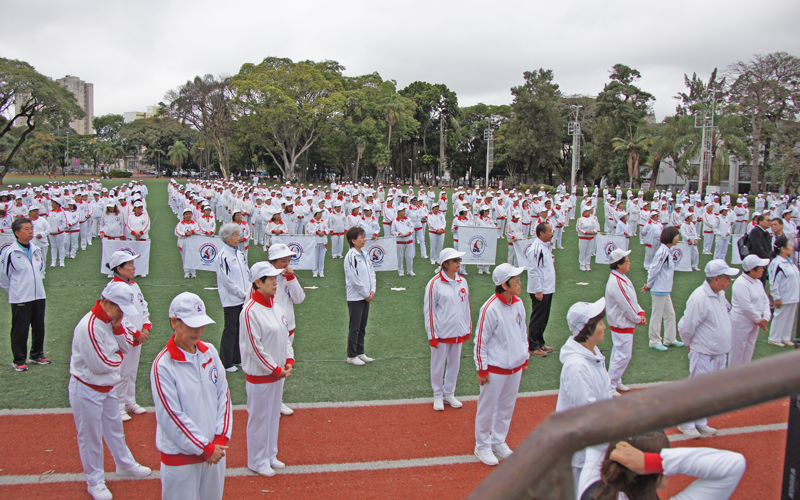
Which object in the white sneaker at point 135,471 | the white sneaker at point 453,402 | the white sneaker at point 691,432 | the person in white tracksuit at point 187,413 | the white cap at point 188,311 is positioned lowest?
the white sneaker at point 135,471

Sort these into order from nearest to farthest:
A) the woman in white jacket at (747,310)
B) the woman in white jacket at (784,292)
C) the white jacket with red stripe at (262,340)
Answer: the white jacket with red stripe at (262,340) < the woman in white jacket at (747,310) < the woman in white jacket at (784,292)

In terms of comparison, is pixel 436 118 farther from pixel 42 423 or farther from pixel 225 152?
pixel 42 423

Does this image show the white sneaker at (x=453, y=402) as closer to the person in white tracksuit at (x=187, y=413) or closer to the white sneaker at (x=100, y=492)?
the person in white tracksuit at (x=187, y=413)

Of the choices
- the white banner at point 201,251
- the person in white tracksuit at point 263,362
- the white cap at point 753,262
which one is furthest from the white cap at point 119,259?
the white cap at point 753,262

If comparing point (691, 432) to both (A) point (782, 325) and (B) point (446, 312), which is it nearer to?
(B) point (446, 312)

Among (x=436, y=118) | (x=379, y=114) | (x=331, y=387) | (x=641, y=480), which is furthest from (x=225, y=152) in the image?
(x=641, y=480)

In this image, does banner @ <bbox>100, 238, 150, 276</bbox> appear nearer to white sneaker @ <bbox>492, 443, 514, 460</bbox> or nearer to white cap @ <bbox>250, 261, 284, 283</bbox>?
white cap @ <bbox>250, 261, 284, 283</bbox>

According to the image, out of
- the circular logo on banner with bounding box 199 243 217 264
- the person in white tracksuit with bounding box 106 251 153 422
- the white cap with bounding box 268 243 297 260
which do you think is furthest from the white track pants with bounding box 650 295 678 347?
the circular logo on banner with bounding box 199 243 217 264

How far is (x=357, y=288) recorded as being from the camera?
783cm

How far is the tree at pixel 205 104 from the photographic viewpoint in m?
58.9

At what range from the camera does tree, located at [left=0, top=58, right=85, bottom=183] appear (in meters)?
39.4

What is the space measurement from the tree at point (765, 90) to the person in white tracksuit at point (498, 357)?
51709 mm

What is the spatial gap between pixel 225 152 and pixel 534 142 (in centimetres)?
3688

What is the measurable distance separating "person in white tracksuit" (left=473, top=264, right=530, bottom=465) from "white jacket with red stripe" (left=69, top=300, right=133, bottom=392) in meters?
3.49
